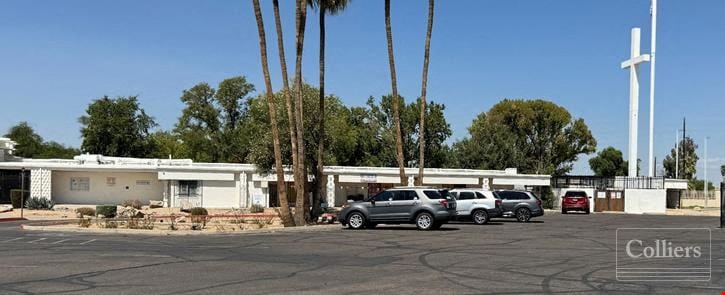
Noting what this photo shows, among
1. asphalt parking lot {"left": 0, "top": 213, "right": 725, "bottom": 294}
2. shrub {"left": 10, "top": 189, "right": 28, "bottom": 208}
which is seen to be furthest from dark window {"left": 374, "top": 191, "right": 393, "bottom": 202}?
shrub {"left": 10, "top": 189, "right": 28, "bottom": 208}

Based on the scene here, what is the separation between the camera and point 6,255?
17.4 m

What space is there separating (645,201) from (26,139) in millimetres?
72315

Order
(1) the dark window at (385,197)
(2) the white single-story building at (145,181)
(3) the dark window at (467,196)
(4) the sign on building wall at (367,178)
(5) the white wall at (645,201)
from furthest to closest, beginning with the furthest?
(5) the white wall at (645,201), (4) the sign on building wall at (367,178), (2) the white single-story building at (145,181), (3) the dark window at (467,196), (1) the dark window at (385,197)

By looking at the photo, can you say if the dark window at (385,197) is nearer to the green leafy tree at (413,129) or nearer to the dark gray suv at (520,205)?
the dark gray suv at (520,205)

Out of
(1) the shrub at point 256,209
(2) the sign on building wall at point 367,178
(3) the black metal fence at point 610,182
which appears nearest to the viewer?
(1) the shrub at point 256,209

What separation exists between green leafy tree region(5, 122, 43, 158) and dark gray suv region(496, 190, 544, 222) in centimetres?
6574

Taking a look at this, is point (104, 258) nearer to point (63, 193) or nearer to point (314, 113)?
point (314, 113)

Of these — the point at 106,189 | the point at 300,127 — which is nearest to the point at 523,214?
the point at 300,127

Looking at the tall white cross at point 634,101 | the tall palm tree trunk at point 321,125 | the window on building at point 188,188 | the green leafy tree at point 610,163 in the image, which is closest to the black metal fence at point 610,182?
the tall white cross at point 634,101

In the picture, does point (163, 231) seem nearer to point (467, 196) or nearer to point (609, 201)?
point (467, 196)

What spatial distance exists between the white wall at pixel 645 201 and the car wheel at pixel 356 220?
36950 millimetres

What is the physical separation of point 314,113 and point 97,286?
28665mm

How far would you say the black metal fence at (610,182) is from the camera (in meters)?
59.5

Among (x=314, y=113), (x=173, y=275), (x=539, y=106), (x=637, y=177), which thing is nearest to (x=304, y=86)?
(x=314, y=113)
